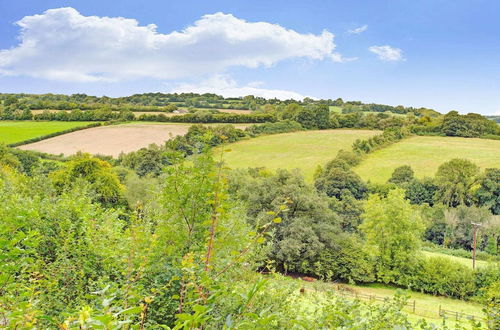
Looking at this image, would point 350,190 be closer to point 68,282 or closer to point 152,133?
point 152,133

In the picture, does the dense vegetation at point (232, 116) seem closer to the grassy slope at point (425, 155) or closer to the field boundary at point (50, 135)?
the field boundary at point (50, 135)

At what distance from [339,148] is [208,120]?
33.1 metres

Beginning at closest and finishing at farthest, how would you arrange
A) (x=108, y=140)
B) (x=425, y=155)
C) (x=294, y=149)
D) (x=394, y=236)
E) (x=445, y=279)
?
(x=445, y=279), (x=394, y=236), (x=108, y=140), (x=425, y=155), (x=294, y=149)

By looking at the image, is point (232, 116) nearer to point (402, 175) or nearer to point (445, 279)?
point (402, 175)

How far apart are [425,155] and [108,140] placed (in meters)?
63.9

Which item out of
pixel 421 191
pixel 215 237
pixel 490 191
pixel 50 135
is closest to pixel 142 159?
pixel 50 135

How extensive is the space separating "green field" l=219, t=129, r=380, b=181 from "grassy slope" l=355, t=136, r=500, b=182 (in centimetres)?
753

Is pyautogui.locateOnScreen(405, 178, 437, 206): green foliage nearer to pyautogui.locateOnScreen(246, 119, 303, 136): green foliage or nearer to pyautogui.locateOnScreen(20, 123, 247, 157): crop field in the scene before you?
pyautogui.locateOnScreen(246, 119, 303, 136): green foliage

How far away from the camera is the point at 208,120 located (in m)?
90.7

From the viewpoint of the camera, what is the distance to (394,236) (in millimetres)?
36188

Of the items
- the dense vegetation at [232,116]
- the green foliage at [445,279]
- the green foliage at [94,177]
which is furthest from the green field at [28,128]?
the green foliage at [445,279]

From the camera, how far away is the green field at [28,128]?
68.8m

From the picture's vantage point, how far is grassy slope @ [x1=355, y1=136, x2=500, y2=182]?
216 ft

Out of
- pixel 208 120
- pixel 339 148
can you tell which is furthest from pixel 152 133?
pixel 339 148
